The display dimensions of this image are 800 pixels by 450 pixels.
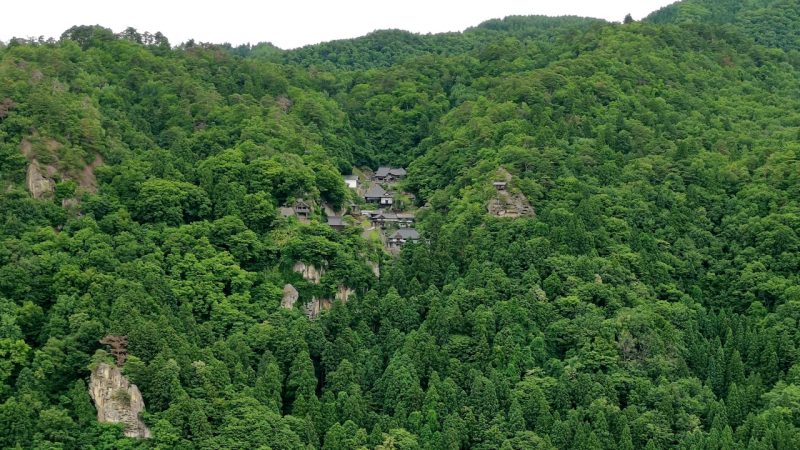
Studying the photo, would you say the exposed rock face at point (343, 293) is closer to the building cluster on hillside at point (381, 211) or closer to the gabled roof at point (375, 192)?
the building cluster on hillside at point (381, 211)

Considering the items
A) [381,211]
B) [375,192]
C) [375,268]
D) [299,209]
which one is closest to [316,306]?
[375,268]

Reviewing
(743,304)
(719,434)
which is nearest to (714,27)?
(743,304)

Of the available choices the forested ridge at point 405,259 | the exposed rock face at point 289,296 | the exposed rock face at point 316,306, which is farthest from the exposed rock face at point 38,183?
the exposed rock face at point 316,306

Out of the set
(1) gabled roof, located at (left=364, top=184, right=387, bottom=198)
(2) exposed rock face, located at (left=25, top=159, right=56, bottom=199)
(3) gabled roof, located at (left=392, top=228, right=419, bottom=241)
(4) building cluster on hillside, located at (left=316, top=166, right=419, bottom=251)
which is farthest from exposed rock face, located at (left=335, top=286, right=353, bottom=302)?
(2) exposed rock face, located at (left=25, top=159, right=56, bottom=199)

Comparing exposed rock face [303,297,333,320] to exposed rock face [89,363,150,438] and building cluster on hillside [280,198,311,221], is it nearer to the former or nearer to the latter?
building cluster on hillside [280,198,311,221]

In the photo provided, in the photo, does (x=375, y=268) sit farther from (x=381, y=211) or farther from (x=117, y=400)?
(x=117, y=400)

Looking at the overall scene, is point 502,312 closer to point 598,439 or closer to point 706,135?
point 598,439

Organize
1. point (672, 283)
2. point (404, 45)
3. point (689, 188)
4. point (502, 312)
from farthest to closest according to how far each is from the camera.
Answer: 1. point (404, 45)
2. point (689, 188)
3. point (672, 283)
4. point (502, 312)
